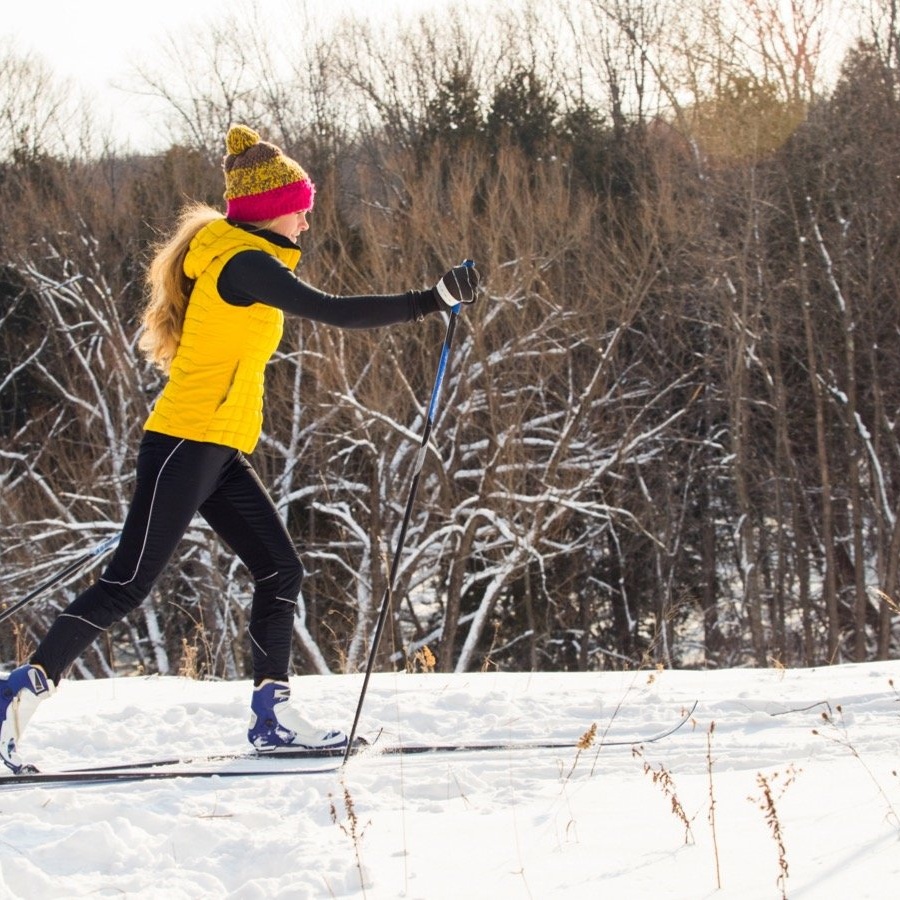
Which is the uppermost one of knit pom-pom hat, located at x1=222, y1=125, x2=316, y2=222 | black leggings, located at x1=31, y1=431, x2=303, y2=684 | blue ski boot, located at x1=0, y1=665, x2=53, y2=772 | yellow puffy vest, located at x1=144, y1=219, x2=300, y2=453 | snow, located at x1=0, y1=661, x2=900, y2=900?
knit pom-pom hat, located at x1=222, y1=125, x2=316, y2=222

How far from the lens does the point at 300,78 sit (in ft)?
77.6

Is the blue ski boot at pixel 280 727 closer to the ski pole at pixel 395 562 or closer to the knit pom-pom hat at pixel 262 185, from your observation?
the ski pole at pixel 395 562

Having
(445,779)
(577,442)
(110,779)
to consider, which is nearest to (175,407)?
(110,779)

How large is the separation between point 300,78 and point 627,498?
37.2 ft

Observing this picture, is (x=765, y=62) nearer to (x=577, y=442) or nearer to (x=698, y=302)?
(x=698, y=302)

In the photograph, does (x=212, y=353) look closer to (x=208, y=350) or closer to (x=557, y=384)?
(x=208, y=350)

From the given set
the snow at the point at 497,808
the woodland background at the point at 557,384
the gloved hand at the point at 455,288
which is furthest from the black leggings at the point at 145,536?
the woodland background at the point at 557,384

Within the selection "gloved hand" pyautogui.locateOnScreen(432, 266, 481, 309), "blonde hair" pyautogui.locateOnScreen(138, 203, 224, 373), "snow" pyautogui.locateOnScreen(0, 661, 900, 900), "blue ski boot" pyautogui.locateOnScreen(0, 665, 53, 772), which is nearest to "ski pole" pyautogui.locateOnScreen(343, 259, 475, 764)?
"gloved hand" pyautogui.locateOnScreen(432, 266, 481, 309)

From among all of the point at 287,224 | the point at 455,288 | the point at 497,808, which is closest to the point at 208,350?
the point at 287,224

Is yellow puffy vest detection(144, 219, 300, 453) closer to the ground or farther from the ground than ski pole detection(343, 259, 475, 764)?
farther from the ground

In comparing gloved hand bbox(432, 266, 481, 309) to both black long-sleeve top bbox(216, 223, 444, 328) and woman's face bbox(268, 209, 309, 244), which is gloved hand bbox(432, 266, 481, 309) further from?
woman's face bbox(268, 209, 309, 244)

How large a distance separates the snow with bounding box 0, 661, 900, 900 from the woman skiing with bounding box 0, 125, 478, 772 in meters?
0.50

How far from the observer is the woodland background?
55.4 ft

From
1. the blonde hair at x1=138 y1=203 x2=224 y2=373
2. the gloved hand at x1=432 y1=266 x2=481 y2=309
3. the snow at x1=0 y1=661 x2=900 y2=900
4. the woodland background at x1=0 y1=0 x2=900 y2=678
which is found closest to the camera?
the snow at x1=0 y1=661 x2=900 y2=900
